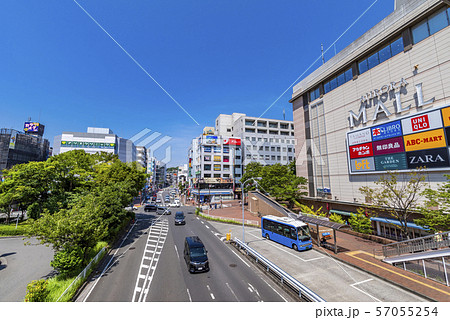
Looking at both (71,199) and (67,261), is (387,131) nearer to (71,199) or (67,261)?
(67,261)

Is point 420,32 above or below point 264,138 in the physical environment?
below

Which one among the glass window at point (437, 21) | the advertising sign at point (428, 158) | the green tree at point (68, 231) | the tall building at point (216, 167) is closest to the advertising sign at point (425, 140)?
the advertising sign at point (428, 158)

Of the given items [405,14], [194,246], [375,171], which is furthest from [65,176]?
[405,14]

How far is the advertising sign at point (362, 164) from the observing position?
2787cm

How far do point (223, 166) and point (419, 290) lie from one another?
2545 inches

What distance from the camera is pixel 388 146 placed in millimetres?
25812

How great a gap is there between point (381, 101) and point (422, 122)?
20.6ft

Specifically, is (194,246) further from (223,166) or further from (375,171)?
(223,166)

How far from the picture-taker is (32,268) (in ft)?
57.1

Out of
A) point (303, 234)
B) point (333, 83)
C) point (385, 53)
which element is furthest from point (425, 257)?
point (333, 83)

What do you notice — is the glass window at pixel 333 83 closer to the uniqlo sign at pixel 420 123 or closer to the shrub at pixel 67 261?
the uniqlo sign at pixel 420 123

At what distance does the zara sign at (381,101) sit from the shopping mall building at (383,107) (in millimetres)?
90

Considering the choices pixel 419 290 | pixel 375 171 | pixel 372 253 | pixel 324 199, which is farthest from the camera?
pixel 324 199

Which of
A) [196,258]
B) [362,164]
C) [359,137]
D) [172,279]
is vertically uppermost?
[359,137]
